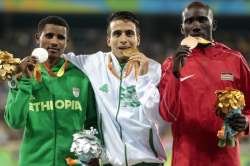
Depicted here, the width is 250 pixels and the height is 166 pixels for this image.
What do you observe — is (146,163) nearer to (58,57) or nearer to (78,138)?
(78,138)

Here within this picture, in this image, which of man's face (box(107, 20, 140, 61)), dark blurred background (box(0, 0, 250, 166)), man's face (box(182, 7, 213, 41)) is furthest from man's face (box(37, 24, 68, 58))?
dark blurred background (box(0, 0, 250, 166))

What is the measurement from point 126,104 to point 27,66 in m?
0.73

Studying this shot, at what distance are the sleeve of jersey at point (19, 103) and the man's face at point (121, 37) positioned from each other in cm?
68

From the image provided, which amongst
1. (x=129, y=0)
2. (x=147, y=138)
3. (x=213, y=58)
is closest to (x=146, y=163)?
(x=147, y=138)

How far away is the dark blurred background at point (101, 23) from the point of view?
13695 mm

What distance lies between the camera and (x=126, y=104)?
13.6 feet

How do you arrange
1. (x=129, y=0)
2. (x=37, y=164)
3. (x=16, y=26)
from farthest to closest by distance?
(x=16, y=26), (x=129, y=0), (x=37, y=164)

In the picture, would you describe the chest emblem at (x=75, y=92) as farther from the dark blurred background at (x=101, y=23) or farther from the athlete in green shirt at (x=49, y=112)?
the dark blurred background at (x=101, y=23)

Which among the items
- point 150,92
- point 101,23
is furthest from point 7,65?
point 101,23

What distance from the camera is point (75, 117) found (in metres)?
4.19

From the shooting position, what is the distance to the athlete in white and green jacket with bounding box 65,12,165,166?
4090mm

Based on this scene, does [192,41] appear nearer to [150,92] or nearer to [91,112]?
[150,92]

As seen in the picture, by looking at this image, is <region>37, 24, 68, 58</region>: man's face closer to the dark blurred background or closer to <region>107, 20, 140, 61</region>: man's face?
<region>107, 20, 140, 61</region>: man's face

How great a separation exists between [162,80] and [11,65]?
1025 mm
